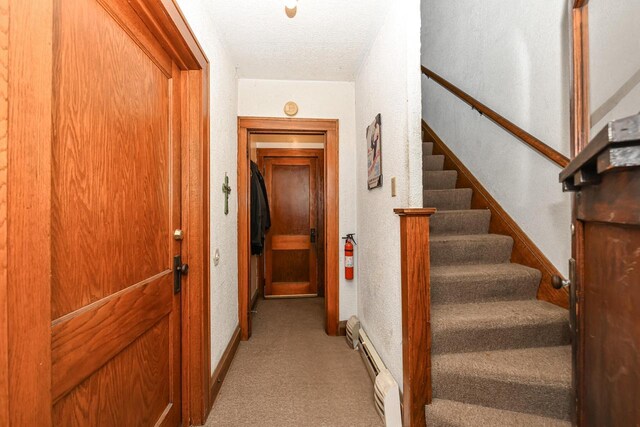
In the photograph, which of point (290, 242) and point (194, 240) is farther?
point (290, 242)

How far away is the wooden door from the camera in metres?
0.63

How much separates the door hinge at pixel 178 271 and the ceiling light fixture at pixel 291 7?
147 cm

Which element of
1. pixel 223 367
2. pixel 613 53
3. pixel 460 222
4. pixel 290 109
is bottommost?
pixel 223 367

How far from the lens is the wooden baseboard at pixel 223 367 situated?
1.69 meters

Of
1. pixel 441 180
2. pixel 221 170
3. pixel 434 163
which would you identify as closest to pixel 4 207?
pixel 221 170

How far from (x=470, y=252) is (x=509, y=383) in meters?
0.88

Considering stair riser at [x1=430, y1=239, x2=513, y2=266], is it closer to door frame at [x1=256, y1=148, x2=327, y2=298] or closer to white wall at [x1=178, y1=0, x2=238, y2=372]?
white wall at [x1=178, y1=0, x2=238, y2=372]

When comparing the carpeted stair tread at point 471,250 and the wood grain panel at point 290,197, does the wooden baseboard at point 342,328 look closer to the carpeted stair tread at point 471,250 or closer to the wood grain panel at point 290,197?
the carpeted stair tread at point 471,250

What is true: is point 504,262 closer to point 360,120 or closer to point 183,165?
point 360,120

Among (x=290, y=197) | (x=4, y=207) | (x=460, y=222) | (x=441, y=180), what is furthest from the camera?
(x=290, y=197)

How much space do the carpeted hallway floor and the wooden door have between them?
1086 mm

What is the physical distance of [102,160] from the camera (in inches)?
35.9

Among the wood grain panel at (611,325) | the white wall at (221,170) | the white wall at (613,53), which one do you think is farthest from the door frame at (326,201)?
the wood grain panel at (611,325)

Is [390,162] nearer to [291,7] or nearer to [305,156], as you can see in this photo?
[291,7]
